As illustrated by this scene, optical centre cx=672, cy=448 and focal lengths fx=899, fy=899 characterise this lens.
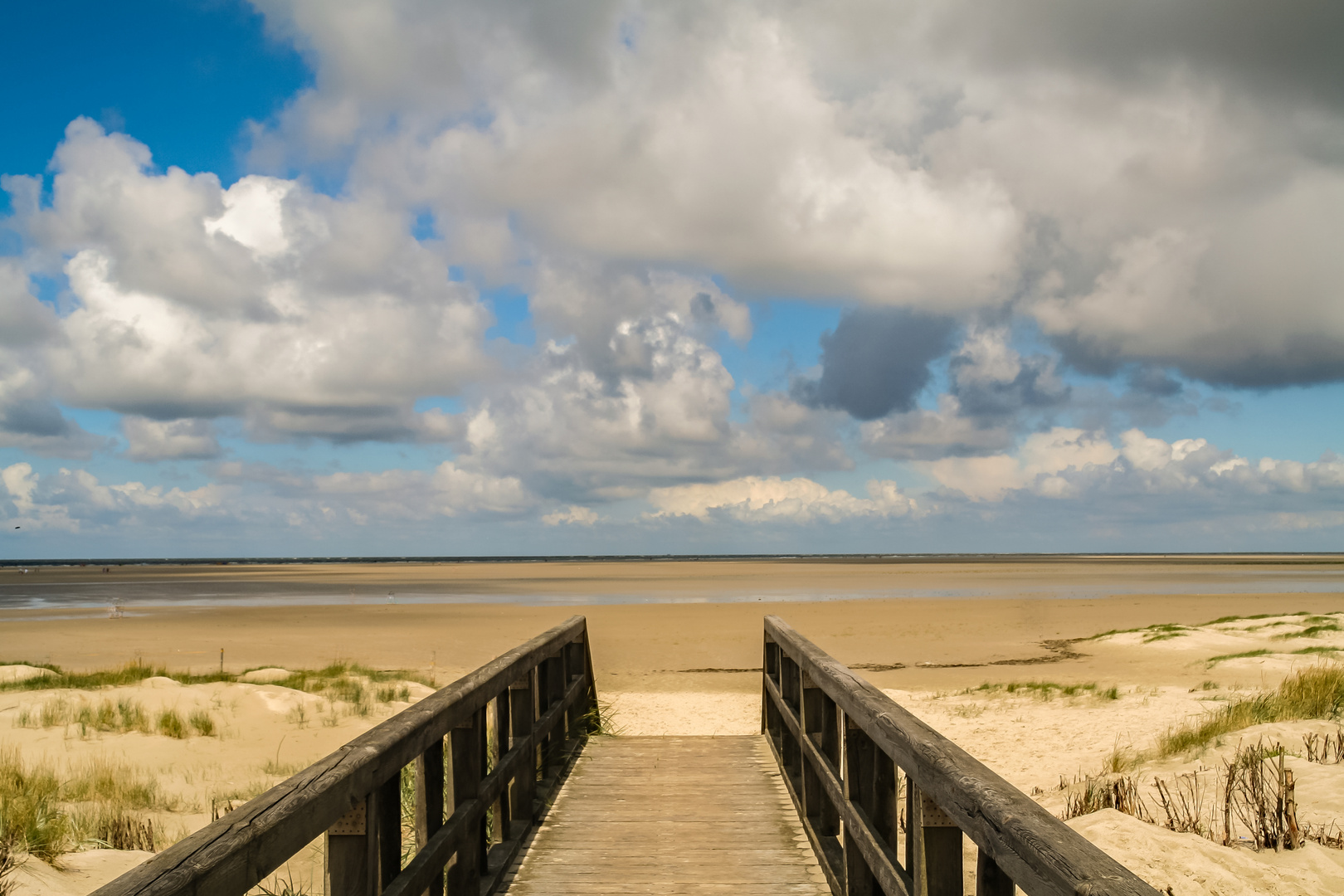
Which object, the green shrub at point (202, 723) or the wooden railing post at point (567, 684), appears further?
the green shrub at point (202, 723)

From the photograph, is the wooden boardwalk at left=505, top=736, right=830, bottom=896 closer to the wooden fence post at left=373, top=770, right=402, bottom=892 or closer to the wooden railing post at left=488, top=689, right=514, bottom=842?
the wooden railing post at left=488, top=689, right=514, bottom=842

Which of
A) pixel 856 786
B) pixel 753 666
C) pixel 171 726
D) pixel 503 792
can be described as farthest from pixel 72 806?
pixel 753 666

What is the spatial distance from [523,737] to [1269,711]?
24.4 ft

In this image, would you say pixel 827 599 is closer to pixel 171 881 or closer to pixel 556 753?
pixel 556 753

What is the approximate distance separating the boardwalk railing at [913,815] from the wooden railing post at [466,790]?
63.2 inches

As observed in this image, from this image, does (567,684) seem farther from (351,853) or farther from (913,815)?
(913,815)

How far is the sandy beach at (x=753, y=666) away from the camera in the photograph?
23.7 feet

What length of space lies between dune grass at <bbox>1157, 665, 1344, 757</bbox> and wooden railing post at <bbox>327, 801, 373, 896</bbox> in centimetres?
734

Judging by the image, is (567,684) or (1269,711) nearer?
(567,684)

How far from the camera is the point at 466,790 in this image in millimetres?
3908

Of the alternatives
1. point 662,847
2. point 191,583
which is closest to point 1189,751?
point 662,847

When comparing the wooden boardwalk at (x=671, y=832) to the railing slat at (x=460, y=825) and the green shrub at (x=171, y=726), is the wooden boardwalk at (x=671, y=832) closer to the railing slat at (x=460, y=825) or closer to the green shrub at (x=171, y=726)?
the railing slat at (x=460, y=825)

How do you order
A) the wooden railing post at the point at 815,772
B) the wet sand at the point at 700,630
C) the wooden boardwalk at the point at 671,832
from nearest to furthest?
the wooden boardwalk at the point at 671,832 → the wooden railing post at the point at 815,772 → the wet sand at the point at 700,630

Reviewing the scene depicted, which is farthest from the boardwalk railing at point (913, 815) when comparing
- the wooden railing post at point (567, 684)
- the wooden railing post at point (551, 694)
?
the wooden railing post at point (567, 684)
